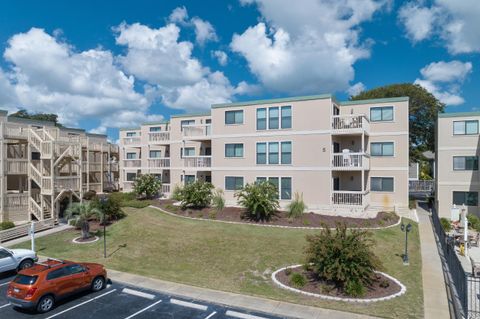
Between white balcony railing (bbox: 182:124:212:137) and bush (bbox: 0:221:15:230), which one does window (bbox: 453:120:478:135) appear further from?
bush (bbox: 0:221:15:230)

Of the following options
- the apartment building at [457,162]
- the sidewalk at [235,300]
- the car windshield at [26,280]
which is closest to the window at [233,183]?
the sidewalk at [235,300]

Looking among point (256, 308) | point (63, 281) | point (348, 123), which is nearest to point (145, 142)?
point (348, 123)

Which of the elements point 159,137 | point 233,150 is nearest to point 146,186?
point 159,137

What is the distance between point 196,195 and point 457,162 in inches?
896

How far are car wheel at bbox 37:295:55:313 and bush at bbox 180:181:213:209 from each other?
15505mm

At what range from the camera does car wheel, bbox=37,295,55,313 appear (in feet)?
39.6

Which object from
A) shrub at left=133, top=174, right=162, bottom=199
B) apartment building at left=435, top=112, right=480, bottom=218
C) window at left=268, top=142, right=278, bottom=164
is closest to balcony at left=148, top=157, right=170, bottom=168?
shrub at left=133, top=174, right=162, bottom=199

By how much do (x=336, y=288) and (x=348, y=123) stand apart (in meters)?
15.2

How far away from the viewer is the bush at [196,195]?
1090 inches

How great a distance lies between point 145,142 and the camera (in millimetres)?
39562

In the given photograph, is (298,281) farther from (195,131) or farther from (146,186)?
(146,186)

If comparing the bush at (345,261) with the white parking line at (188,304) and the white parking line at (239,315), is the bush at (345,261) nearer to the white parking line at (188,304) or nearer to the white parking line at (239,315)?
the white parking line at (239,315)

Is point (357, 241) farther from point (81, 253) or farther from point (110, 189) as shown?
point (110, 189)

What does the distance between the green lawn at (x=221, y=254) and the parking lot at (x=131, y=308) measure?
5.94 feet
